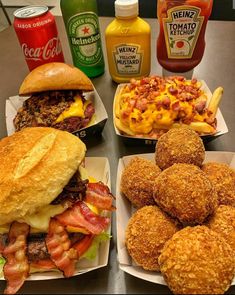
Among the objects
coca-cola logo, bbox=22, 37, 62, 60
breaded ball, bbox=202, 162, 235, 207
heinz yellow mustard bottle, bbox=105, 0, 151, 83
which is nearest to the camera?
breaded ball, bbox=202, 162, 235, 207

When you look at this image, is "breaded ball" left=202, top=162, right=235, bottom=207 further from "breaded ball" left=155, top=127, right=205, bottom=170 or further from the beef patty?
the beef patty

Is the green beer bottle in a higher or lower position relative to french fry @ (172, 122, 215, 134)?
higher

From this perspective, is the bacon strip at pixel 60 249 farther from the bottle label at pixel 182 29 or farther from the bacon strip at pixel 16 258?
the bottle label at pixel 182 29

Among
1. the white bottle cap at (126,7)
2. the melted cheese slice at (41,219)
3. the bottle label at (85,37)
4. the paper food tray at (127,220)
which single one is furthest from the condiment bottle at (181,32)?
the melted cheese slice at (41,219)

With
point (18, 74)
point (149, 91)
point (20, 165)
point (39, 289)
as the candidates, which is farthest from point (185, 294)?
point (18, 74)

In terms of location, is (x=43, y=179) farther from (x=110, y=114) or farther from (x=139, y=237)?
(x=110, y=114)

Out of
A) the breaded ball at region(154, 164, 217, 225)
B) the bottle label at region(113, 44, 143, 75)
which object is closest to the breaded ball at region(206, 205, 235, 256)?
the breaded ball at region(154, 164, 217, 225)

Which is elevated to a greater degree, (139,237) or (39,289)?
(139,237)
